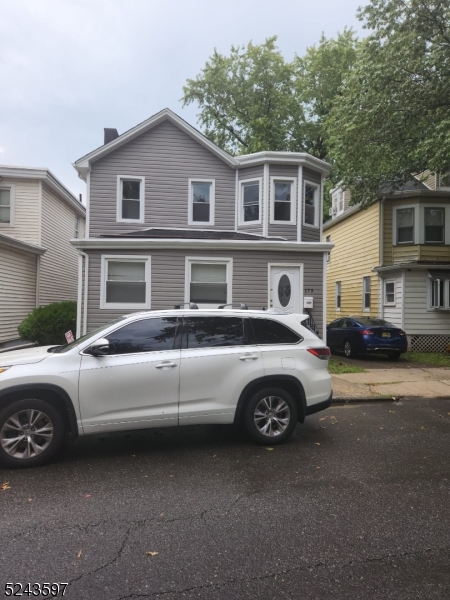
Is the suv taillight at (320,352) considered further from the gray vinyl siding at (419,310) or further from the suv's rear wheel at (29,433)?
the gray vinyl siding at (419,310)

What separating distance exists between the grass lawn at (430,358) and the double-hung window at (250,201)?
7.31 meters

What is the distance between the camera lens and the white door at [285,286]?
515 inches

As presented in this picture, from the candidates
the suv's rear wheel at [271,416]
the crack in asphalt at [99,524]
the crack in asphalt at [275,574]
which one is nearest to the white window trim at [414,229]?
the suv's rear wheel at [271,416]

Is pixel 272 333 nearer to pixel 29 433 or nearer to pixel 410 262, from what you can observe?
pixel 29 433

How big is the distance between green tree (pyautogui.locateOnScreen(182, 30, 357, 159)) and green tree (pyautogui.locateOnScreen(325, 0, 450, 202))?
14136mm

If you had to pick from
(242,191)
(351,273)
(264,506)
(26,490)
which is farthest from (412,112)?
(26,490)

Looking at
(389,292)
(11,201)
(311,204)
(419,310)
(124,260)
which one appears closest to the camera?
(124,260)

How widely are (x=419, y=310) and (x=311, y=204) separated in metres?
6.24

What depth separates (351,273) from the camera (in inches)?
859

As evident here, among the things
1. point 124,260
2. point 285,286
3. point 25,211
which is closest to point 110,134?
point 25,211

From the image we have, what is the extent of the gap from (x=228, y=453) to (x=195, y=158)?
1258 centimetres

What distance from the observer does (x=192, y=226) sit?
50.1 ft

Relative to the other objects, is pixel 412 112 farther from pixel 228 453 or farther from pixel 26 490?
pixel 26 490

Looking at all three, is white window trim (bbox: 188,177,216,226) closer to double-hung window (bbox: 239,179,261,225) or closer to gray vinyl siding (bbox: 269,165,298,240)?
double-hung window (bbox: 239,179,261,225)
